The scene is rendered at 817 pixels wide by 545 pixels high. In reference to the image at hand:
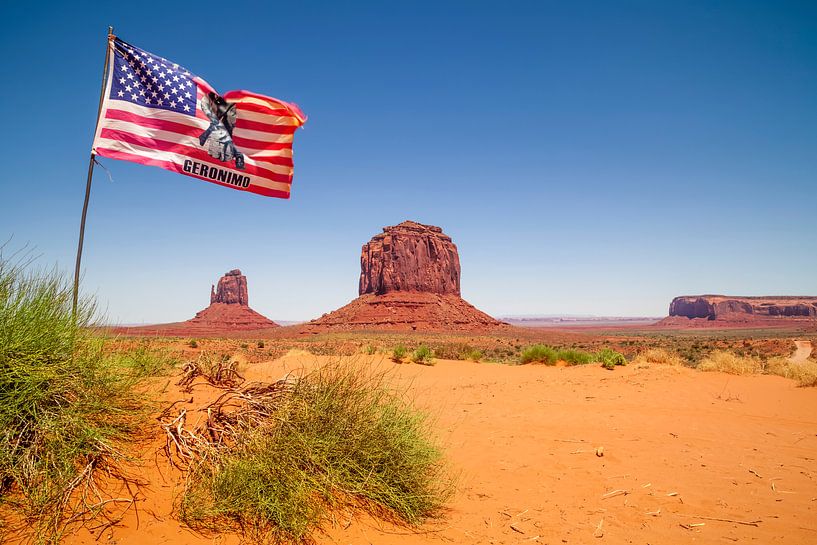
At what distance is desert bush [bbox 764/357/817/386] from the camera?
12.2 meters

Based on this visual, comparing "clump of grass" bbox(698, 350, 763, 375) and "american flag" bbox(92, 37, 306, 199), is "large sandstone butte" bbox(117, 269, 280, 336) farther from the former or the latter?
"american flag" bbox(92, 37, 306, 199)

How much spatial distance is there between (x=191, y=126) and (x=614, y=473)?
760 centimetres

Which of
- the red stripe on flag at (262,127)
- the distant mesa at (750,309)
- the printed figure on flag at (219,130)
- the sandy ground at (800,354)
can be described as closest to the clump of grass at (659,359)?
the sandy ground at (800,354)

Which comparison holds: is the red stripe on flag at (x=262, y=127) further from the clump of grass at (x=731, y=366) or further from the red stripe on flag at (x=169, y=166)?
the clump of grass at (x=731, y=366)

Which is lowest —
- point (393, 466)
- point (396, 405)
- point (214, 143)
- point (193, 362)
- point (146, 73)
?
point (393, 466)

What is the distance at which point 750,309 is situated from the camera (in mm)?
145625

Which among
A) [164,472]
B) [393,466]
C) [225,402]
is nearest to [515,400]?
[393,466]

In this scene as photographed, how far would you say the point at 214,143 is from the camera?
6453mm

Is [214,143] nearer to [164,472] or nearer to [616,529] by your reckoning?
[164,472]

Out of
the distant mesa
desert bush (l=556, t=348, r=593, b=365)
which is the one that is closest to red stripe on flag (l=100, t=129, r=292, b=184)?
desert bush (l=556, t=348, r=593, b=365)

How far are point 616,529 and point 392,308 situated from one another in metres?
79.3

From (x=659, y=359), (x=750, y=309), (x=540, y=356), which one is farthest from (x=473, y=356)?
(x=750, y=309)

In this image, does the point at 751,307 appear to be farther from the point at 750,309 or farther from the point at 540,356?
the point at 540,356

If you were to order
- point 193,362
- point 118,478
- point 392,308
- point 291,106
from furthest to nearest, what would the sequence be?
1. point 392,308
2. point 291,106
3. point 193,362
4. point 118,478
